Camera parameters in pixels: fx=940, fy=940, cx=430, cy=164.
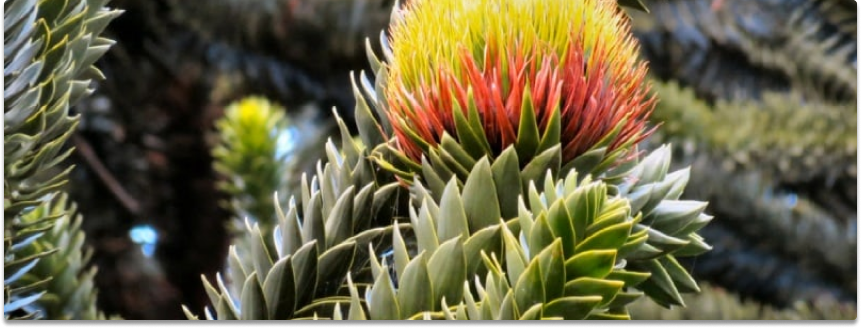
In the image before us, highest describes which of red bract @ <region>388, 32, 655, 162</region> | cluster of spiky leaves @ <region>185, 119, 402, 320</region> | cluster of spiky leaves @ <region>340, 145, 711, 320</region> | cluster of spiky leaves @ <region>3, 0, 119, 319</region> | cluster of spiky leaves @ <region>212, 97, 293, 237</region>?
cluster of spiky leaves @ <region>212, 97, 293, 237</region>

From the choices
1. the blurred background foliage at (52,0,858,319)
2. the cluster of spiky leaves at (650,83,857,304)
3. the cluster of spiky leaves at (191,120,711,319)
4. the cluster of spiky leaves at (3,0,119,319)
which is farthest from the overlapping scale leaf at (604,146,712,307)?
the cluster of spiky leaves at (650,83,857,304)

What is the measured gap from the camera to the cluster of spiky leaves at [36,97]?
0.35 m

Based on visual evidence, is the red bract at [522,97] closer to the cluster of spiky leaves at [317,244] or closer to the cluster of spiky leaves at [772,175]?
the cluster of spiky leaves at [317,244]

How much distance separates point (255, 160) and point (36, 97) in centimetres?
57

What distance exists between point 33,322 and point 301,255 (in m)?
0.16

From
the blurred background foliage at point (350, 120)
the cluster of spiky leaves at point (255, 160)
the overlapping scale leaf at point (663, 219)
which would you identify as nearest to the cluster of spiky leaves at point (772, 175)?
the blurred background foliage at point (350, 120)

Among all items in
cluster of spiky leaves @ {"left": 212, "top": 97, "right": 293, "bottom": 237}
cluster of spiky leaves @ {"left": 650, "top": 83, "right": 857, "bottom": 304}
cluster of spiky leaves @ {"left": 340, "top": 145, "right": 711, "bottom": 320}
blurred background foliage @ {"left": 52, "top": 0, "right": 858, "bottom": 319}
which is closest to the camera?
cluster of spiky leaves @ {"left": 340, "top": 145, "right": 711, "bottom": 320}

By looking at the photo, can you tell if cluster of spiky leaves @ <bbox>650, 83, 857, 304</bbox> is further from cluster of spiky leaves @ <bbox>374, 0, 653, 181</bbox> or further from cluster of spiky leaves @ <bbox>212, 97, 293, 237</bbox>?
cluster of spiky leaves @ <bbox>374, 0, 653, 181</bbox>

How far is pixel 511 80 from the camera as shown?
0.96 ft

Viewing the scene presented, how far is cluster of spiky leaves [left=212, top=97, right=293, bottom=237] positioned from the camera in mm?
862

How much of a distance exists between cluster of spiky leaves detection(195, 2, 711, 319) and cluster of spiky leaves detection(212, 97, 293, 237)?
1.56ft

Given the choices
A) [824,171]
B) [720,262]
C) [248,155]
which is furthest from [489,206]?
[720,262]

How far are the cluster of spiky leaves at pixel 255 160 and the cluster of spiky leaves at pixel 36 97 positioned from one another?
415 millimetres

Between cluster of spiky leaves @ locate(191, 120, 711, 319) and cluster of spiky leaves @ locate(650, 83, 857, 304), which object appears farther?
cluster of spiky leaves @ locate(650, 83, 857, 304)
